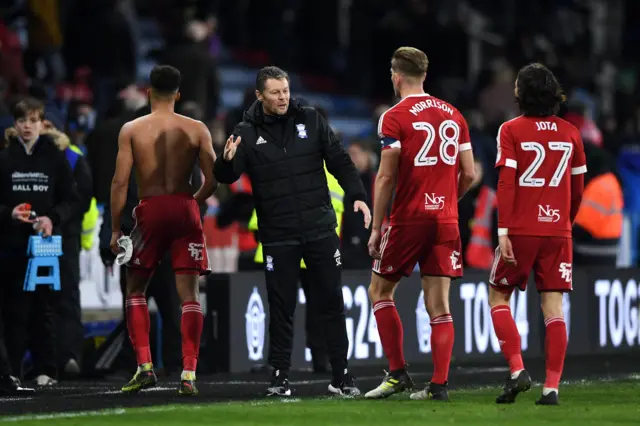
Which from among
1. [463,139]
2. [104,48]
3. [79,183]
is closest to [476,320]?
[79,183]

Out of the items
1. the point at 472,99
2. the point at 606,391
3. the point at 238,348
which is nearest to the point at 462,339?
the point at 238,348

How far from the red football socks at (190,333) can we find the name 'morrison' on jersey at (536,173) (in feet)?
7.52

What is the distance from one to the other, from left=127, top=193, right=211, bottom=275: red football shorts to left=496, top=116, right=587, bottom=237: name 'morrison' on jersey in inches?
88.9

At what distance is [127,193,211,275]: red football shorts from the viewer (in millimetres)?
11992

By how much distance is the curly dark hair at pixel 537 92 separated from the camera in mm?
11031

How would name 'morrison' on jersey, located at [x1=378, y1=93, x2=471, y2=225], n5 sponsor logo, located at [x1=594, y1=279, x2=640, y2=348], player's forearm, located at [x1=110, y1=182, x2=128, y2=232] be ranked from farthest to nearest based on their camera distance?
1. n5 sponsor logo, located at [x1=594, y1=279, x2=640, y2=348]
2. player's forearm, located at [x1=110, y1=182, x2=128, y2=232]
3. name 'morrison' on jersey, located at [x1=378, y1=93, x2=471, y2=225]

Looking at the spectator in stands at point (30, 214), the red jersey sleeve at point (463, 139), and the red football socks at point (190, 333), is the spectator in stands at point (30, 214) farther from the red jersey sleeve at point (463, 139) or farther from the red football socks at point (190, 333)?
the red jersey sleeve at point (463, 139)

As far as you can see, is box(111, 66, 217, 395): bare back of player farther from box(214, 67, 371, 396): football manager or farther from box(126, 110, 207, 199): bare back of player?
box(214, 67, 371, 396): football manager

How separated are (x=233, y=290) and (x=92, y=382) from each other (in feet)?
5.26

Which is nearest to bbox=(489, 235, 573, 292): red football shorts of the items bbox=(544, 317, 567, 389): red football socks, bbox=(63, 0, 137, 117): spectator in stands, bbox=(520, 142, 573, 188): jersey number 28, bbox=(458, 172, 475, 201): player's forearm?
bbox=(544, 317, 567, 389): red football socks

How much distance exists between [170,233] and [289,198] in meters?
0.90

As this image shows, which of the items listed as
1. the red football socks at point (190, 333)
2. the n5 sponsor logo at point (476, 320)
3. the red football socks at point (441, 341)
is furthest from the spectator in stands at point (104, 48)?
the red football socks at point (441, 341)

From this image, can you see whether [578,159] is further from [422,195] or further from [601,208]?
[601,208]

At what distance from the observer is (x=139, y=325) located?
12.1 meters
